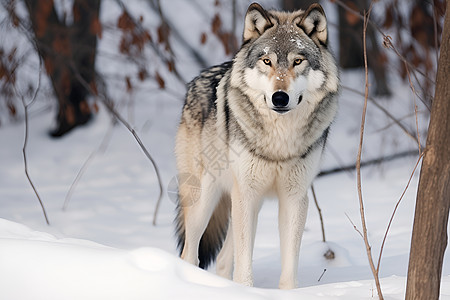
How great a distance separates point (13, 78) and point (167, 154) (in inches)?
90.6

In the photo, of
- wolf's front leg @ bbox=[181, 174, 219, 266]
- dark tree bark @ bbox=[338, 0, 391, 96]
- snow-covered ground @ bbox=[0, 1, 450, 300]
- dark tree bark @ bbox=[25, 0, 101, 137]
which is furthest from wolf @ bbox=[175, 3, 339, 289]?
dark tree bark @ bbox=[338, 0, 391, 96]

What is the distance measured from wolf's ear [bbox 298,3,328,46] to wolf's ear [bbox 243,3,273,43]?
18cm

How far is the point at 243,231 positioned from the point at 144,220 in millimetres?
2517

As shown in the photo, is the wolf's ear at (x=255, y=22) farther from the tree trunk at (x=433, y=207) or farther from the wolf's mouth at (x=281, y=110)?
the tree trunk at (x=433, y=207)

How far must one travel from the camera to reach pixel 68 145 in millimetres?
7996

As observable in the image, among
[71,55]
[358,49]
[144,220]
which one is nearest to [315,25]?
[144,220]

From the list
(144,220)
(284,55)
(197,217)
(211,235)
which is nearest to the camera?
(284,55)

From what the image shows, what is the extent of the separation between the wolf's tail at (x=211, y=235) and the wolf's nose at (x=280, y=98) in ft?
4.15

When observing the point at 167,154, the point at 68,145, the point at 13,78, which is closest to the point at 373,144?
the point at 167,154

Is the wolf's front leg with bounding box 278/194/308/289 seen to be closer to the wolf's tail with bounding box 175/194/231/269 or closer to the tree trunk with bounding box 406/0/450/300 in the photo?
the wolf's tail with bounding box 175/194/231/269

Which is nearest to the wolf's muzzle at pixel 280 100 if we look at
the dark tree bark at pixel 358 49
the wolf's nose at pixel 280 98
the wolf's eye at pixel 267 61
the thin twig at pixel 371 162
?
the wolf's nose at pixel 280 98

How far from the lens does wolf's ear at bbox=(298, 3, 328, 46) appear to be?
3.37 meters

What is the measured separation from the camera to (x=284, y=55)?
323cm

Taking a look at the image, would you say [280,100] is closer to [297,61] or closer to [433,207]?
[297,61]
